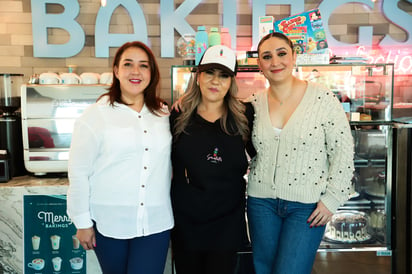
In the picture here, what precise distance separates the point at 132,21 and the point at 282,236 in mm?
2560

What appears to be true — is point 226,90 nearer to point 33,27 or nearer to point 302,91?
point 302,91

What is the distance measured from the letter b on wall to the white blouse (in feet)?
6.64

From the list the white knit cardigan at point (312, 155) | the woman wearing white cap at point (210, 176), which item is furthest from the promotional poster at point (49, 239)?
the white knit cardigan at point (312, 155)

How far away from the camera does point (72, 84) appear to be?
2891 millimetres

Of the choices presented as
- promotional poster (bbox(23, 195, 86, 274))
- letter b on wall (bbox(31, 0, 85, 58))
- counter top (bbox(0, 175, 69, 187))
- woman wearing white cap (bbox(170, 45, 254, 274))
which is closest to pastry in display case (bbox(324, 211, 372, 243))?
woman wearing white cap (bbox(170, 45, 254, 274))

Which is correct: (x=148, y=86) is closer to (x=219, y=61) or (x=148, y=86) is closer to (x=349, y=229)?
(x=219, y=61)

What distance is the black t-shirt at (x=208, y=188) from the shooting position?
6.08 ft

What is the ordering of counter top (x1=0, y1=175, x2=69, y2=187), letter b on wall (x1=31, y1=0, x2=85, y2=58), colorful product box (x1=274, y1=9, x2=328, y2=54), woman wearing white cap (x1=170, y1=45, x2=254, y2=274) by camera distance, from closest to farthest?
woman wearing white cap (x1=170, y1=45, x2=254, y2=274), colorful product box (x1=274, y1=9, x2=328, y2=54), counter top (x1=0, y1=175, x2=69, y2=187), letter b on wall (x1=31, y1=0, x2=85, y2=58)

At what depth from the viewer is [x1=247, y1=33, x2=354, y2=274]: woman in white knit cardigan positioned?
1900 millimetres

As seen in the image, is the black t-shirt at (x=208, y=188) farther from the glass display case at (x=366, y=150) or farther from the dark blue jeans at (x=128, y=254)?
the glass display case at (x=366, y=150)

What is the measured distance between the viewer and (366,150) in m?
2.79

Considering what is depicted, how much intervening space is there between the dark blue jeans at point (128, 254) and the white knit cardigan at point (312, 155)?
2.08 ft

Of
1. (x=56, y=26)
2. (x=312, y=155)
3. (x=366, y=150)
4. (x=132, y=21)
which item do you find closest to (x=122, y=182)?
(x=312, y=155)

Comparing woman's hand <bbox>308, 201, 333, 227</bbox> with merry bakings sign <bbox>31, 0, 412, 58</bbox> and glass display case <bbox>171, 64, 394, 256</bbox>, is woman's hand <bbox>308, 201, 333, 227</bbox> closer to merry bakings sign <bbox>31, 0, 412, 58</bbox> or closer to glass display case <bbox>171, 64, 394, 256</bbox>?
glass display case <bbox>171, 64, 394, 256</bbox>
